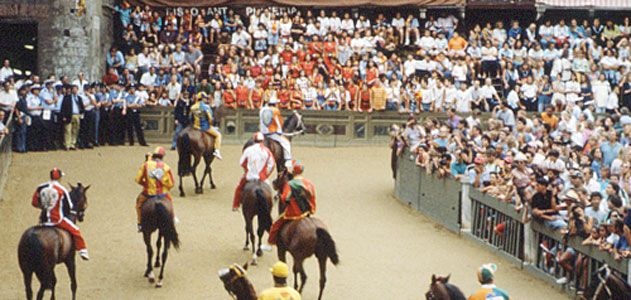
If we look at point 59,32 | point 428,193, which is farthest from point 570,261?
point 59,32

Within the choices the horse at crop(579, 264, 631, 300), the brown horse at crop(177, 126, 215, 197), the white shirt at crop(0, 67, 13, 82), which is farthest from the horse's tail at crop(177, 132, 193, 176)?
the horse at crop(579, 264, 631, 300)

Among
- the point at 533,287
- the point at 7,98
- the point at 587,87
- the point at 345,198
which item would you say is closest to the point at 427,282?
the point at 533,287

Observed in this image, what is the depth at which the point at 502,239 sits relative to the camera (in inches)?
754

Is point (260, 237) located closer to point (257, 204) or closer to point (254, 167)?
point (257, 204)

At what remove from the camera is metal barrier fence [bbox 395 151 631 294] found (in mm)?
16016

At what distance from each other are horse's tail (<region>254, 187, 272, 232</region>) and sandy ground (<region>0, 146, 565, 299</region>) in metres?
0.75

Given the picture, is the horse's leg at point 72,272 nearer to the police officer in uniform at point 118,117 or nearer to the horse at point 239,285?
the horse at point 239,285

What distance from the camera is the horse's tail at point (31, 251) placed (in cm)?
1426

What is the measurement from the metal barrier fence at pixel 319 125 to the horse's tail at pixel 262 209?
1395 centimetres

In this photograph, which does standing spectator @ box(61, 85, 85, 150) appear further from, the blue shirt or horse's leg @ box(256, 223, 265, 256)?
the blue shirt

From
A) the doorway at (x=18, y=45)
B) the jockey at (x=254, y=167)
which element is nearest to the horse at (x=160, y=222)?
the jockey at (x=254, y=167)

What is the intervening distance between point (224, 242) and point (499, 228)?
5300mm

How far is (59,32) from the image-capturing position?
33.1 m

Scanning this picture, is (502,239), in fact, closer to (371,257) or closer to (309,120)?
(371,257)
